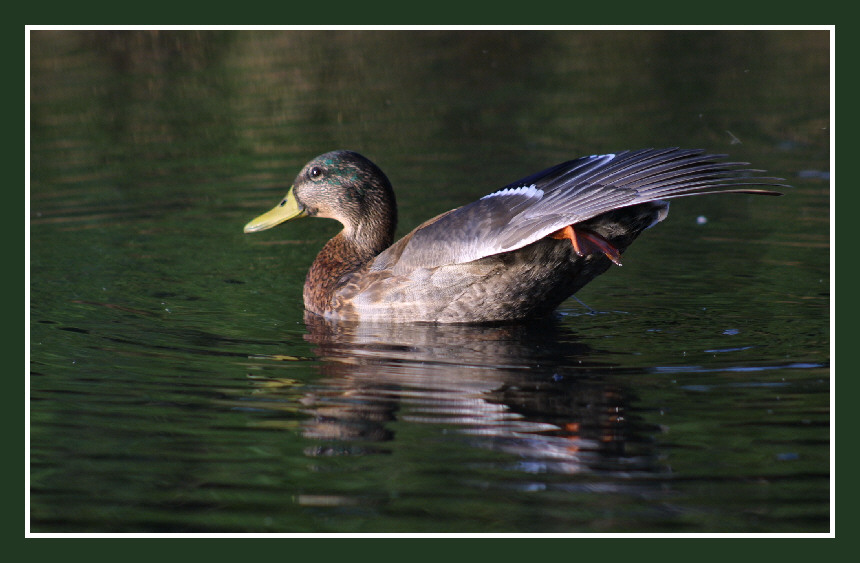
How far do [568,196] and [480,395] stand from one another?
1.44 metres

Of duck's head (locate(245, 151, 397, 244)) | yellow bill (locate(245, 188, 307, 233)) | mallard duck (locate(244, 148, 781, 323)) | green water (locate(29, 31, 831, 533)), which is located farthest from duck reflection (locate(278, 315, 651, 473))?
yellow bill (locate(245, 188, 307, 233))

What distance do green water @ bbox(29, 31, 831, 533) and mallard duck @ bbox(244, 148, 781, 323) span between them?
0.86 feet

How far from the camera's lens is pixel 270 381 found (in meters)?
6.39

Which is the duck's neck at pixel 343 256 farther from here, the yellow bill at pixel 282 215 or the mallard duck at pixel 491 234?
the yellow bill at pixel 282 215

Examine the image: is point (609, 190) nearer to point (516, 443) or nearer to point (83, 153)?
point (516, 443)

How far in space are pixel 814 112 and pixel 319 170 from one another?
8441mm

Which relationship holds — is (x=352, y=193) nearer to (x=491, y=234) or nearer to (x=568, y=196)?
(x=491, y=234)

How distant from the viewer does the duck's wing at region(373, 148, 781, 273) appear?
645 cm

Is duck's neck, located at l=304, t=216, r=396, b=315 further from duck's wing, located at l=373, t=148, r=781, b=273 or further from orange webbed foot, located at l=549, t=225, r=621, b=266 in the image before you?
orange webbed foot, located at l=549, t=225, r=621, b=266

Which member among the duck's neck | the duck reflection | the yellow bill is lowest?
the duck reflection

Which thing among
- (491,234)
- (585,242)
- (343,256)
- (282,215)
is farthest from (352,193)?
(585,242)

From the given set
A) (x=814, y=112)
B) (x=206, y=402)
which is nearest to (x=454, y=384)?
(x=206, y=402)

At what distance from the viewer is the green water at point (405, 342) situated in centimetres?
486

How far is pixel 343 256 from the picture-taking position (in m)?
8.52
